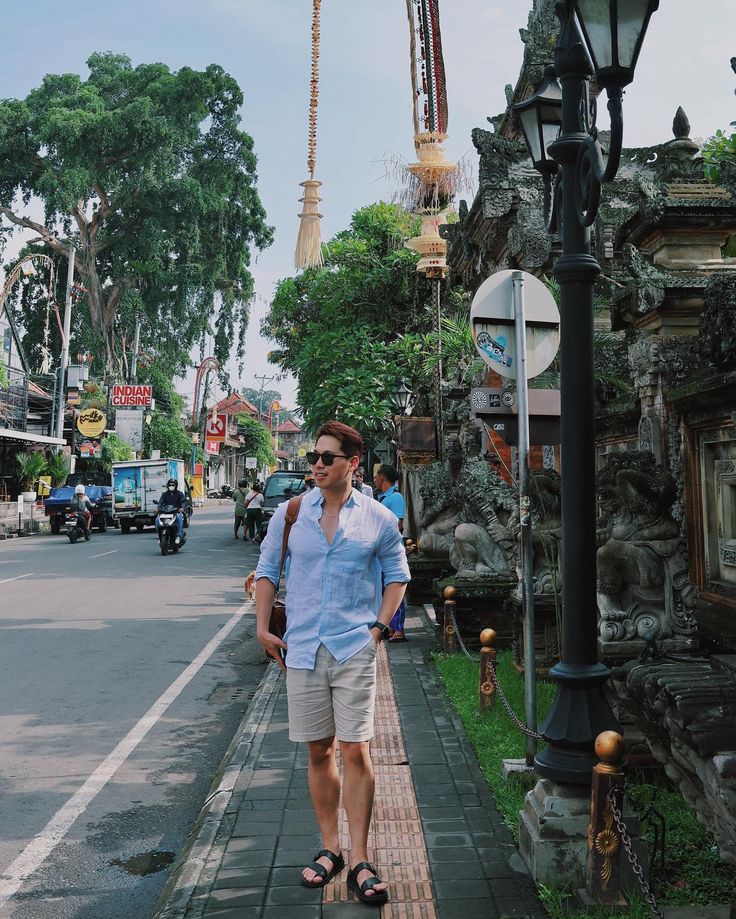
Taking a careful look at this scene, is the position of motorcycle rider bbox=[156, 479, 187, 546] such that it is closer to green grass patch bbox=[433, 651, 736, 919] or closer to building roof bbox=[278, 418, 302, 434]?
green grass patch bbox=[433, 651, 736, 919]

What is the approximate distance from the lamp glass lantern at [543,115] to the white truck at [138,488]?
26.4 meters

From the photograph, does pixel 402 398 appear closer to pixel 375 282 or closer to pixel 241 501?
pixel 375 282

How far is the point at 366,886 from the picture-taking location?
349 centimetres

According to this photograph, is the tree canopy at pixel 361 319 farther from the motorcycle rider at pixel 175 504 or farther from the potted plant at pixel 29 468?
the potted plant at pixel 29 468

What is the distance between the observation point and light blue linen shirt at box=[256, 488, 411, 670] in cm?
366

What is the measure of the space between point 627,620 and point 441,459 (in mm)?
9457

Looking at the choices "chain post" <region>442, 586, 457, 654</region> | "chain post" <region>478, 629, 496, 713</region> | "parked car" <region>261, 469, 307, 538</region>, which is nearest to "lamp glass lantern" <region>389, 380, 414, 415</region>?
"parked car" <region>261, 469, 307, 538</region>

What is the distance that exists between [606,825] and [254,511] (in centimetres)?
2148

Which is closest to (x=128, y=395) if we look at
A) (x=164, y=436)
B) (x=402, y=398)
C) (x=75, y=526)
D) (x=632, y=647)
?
(x=164, y=436)

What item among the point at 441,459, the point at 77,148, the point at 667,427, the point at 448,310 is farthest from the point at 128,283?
the point at 667,427

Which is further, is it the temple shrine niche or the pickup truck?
the pickup truck

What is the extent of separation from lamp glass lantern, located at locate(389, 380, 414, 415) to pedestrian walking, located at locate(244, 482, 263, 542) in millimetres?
4809

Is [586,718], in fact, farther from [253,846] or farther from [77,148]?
[77,148]

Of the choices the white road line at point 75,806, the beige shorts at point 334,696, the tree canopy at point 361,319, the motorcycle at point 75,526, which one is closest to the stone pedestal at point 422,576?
the white road line at point 75,806
